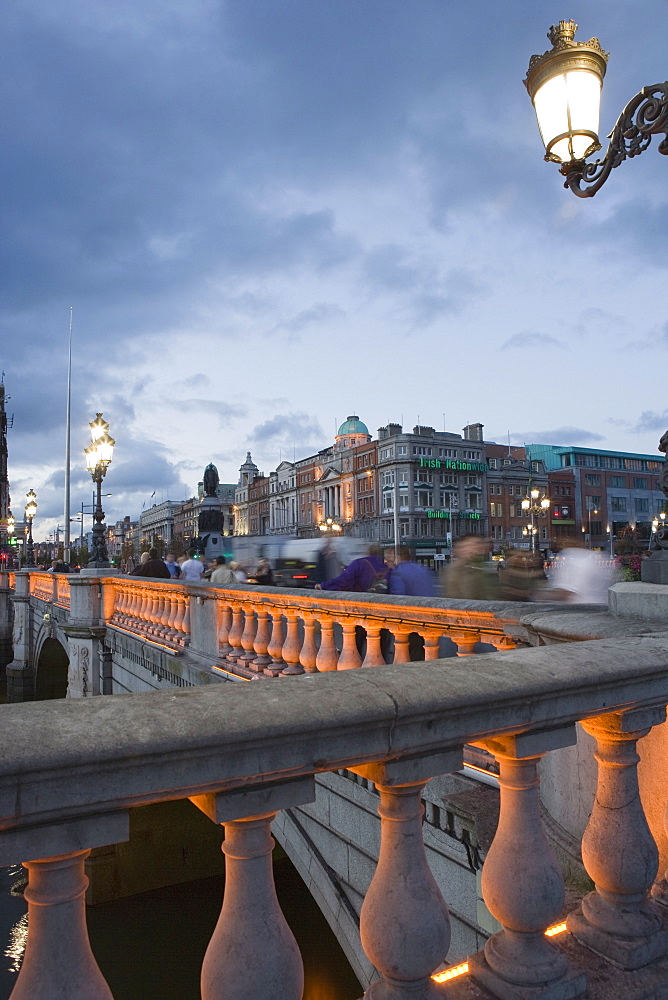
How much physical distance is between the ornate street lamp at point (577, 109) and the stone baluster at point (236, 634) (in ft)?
16.2

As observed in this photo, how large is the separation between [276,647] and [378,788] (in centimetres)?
468

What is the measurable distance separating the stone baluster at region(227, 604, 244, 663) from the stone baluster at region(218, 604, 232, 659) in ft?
0.31

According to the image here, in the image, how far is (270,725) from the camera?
1404mm

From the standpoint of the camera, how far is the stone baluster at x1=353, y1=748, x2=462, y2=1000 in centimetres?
161

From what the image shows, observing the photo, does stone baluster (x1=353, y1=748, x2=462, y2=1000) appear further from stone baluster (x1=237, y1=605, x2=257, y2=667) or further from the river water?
the river water

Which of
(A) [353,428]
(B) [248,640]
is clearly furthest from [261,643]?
(A) [353,428]

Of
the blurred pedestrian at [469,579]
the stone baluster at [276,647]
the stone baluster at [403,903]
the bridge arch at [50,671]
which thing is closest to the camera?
the stone baluster at [403,903]

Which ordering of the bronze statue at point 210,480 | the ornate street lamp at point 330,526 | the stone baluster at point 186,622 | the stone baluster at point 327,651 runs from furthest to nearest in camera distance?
1. the ornate street lamp at point 330,526
2. the bronze statue at point 210,480
3. the stone baluster at point 186,622
4. the stone baluster at point 327,651

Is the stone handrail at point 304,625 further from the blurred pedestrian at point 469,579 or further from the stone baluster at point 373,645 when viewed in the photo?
the blurred pedestrian at point 469,579

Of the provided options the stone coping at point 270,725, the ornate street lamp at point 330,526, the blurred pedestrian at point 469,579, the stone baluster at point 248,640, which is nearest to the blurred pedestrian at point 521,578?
the blurred pedestrian at point 469,579

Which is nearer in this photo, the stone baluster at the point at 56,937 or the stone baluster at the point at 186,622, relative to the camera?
the stone baluster at the point at 56,937

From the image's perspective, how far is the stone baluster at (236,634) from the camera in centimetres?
706

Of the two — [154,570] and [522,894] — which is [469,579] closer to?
[522,894]

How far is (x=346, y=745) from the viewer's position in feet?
5.06
